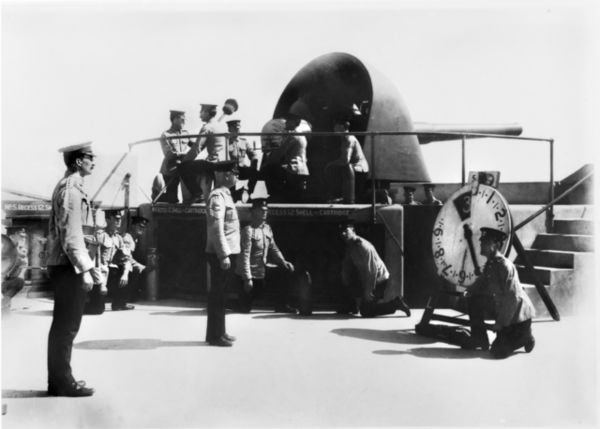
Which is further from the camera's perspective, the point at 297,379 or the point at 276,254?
the point at 276,254

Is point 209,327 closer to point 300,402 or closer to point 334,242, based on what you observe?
point 300,402

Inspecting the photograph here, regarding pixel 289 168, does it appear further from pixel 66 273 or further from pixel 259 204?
pixel 66 273

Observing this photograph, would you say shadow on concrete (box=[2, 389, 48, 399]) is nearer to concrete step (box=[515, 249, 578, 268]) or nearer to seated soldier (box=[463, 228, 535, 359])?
seated soldier (box=[463, 228, 535, 359])

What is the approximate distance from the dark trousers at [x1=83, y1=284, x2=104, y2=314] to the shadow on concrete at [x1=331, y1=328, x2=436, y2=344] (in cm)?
299

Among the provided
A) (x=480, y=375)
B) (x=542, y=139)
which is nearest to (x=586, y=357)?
(x=480, y=375)

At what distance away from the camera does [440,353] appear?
6566mm

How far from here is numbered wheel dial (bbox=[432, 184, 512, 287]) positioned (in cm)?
701

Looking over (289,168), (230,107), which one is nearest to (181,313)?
(289,168)

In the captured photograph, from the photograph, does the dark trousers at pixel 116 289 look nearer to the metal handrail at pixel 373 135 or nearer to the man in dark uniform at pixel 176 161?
the metal handrail at pixel 373 135

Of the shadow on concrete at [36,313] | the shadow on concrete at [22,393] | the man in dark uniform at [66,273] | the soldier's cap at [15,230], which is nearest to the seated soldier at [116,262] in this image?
the shadow on concrete at [36,313]

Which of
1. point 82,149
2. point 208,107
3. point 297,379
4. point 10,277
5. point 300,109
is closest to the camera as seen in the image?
point 82,149

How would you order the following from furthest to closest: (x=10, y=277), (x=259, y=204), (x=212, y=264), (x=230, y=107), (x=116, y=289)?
(x=230, y=107), (x=116, y=289), (x=259, y=204), (x=10, y=277), (x=212, y=264)

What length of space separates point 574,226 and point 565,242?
0.35m

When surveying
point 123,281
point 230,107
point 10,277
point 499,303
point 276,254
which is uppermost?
point 230,107
